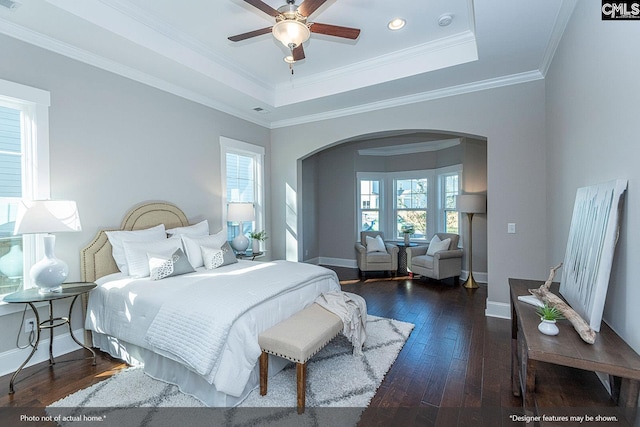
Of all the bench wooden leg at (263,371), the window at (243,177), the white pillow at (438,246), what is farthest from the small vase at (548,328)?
the white pillow at (438,246)

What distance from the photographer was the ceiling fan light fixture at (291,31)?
2133 millimetres

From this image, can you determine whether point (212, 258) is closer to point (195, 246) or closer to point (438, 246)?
point (195, 246)

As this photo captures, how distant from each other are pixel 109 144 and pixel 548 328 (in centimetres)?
396

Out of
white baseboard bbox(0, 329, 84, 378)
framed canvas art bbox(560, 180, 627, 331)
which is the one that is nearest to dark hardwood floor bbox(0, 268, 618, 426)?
A: white baseboard bbox(0, 329, 84, 378)

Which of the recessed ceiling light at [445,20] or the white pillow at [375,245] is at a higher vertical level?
the recessed ceiling light at [445,20]

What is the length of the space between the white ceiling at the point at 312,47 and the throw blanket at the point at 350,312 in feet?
8.42

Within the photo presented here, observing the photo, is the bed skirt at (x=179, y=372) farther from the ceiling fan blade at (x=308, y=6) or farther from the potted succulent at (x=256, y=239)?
the ceiling fan blade at (x=308, y=6)

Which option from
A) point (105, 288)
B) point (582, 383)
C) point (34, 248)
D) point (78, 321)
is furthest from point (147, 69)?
point (582, 383)

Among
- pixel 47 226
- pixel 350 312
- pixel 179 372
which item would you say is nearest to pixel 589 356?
pixel 350 312

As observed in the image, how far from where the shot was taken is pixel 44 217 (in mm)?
2344

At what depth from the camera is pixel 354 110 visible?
14.9 ft

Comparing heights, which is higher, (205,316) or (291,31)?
(291,31)
